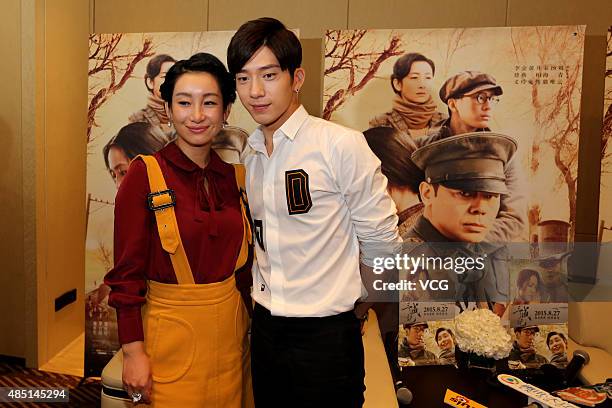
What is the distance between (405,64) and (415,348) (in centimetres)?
125

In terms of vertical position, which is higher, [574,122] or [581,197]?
[574,122]

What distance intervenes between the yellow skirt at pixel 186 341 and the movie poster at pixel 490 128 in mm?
917

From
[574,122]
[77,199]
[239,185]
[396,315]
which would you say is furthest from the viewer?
[77,199]

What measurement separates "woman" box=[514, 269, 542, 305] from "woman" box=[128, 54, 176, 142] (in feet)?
5.76

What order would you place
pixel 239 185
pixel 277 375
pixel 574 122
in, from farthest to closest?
pixel 574 122, pixel 239 185, pixel 277 375

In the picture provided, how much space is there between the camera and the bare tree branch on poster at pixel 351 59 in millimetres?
2152

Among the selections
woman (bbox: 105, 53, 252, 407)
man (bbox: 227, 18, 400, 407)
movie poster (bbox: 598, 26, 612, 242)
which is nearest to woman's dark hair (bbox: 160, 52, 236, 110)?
woman (bbox: 105, 53, 252, 407)

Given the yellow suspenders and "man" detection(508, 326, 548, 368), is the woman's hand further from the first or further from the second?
"man" detection(508, 326, 548, 368)

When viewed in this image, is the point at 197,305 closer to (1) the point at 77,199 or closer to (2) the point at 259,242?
(2) the point at 259,242

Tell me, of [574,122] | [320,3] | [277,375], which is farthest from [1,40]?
[574,122]

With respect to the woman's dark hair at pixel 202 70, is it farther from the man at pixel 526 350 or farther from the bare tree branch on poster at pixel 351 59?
the man at pixel 526 350

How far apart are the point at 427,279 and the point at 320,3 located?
148cm

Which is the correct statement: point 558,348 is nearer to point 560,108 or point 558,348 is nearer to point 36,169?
point 560,108

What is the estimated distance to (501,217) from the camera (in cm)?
213
